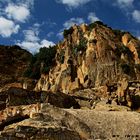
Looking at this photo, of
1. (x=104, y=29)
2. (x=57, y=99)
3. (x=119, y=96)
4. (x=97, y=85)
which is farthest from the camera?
(x=104, y=29)

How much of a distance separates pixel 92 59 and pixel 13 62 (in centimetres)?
3383

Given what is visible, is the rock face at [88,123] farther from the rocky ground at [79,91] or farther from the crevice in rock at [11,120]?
the crevice in rock at [11,120]

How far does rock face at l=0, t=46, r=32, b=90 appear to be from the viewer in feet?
303

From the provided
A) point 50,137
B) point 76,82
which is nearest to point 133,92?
point 76,82

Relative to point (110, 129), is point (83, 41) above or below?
above

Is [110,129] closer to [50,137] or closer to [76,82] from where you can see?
[50,137]

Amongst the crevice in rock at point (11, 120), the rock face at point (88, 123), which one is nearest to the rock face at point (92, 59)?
the rock face at point (88, 123)

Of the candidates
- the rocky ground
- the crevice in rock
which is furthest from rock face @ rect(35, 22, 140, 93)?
the crevice in rock

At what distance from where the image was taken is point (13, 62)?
101 metres

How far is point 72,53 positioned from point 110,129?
41516 millimetres

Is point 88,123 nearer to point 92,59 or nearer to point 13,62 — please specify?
point 92,59

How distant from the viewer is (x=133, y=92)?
184ft

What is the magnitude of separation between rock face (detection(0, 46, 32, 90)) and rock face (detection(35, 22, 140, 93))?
12.7 meters

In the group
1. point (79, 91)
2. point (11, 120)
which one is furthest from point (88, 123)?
point (79, 91)
